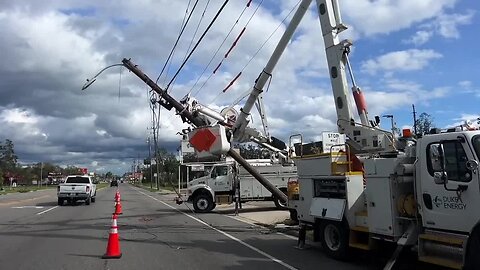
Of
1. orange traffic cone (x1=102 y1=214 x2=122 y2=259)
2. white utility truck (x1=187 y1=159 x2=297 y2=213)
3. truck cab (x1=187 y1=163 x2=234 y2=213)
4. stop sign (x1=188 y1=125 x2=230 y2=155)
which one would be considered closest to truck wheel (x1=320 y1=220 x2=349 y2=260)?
orange traffic cone (x1=102 y1=214 x2=122 y2=259)

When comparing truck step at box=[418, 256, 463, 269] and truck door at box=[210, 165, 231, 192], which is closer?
truck step at box=[418, 256, 463, 269]

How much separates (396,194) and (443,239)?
1347 millimetres

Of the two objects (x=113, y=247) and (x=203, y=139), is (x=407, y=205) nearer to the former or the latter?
(x=113, y=247)

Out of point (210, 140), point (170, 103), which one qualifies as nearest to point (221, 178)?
point (170, 103)

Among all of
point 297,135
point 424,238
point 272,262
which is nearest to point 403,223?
point 424,238

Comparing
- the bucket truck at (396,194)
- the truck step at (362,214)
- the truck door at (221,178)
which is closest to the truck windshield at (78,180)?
the truck door at (221,178)

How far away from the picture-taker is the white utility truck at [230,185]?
26.5 metres

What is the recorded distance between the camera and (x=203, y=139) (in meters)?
17.2

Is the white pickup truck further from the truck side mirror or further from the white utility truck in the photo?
the truck side mirror

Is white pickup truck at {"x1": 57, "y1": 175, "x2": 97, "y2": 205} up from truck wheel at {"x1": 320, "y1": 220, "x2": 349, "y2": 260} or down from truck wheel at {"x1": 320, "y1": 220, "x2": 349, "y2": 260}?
up

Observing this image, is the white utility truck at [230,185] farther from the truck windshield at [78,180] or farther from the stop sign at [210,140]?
the truck windshield at [78,180]

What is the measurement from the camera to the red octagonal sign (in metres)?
17.1

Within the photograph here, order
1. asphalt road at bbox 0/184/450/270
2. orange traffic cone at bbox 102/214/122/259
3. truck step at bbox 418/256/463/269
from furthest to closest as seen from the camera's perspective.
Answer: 1. orange traffic cone at bbox 102/214/122/259
2. asphalt road at bbox 0/184/450/270
3. truck step at bbox 418/256/463/269

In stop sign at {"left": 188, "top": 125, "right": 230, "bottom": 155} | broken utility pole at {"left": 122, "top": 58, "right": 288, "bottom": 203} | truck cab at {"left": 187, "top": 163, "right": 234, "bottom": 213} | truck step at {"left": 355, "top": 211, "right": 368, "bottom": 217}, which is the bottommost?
truck step at {"left": 355, "top": 211, "right": 368, "bottom": 217}
